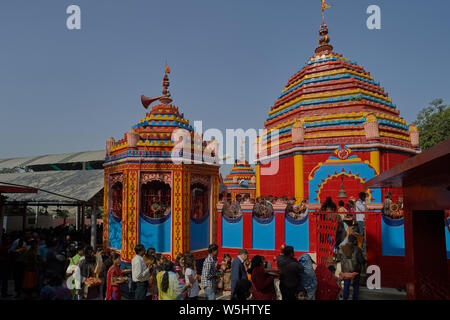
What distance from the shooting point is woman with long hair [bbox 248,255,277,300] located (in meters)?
5.13

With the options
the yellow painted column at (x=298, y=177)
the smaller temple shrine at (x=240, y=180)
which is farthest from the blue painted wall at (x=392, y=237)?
the smaller temple shrine at (x=240, y=180)

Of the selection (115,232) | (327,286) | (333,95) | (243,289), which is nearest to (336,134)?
(333,95)

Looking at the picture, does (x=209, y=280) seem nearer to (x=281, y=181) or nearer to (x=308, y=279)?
(x=308, y=279)

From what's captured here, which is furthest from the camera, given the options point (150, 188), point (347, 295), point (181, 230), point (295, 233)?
point (150, 188)

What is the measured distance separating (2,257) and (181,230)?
17.4 ft

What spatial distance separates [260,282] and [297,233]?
490 cm

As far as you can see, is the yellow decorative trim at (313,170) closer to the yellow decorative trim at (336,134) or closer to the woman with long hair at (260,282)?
the yellow decorative trim at (336,134)

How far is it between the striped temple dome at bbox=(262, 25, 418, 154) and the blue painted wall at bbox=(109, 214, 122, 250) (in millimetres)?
9037

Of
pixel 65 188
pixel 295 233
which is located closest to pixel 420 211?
pixel 295 233

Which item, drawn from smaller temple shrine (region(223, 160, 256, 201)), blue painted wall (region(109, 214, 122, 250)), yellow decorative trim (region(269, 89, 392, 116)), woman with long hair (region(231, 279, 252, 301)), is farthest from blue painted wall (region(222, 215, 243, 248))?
smaller temple shrine (region(223, 160, 256, 201))

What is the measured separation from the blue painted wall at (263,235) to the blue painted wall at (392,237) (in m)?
3.47

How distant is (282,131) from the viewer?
1622 cm
